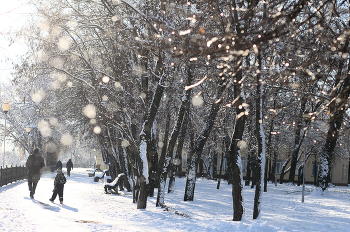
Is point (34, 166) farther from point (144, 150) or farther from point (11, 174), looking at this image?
point (11, 174)

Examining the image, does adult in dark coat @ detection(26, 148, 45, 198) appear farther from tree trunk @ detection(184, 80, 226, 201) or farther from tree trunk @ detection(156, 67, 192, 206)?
tree trunk @ detection(184, 80, 226, 201)

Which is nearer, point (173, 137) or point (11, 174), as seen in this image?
point (173, 137)

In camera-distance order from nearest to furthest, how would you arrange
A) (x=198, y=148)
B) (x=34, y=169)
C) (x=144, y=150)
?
(x=144, y=150) → (x=34, y=169) → (x=198, y=148)

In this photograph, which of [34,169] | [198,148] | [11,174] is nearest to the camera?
[34,169]

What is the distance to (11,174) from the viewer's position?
25.4 meters

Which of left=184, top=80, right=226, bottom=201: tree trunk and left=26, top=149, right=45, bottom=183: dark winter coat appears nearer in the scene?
left=26, top=149, right=45, bottom=183: dark winter coat

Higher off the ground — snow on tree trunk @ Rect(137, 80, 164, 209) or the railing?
snow on tree trunk @ Rect(137, 80, 164, 209)

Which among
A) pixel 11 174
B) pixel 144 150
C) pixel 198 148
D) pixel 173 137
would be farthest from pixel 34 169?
pixel 11 174

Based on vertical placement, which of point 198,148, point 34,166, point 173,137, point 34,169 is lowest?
point 34,169

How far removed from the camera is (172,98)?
18.6m

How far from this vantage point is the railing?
2233 centimetres

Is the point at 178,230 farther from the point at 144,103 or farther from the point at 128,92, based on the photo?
the point at 128,92

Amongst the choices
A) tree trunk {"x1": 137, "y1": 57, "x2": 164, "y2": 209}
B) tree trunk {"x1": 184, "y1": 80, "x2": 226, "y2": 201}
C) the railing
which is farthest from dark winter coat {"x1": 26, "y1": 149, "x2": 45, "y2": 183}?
the railing

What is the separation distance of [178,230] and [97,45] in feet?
39.4
